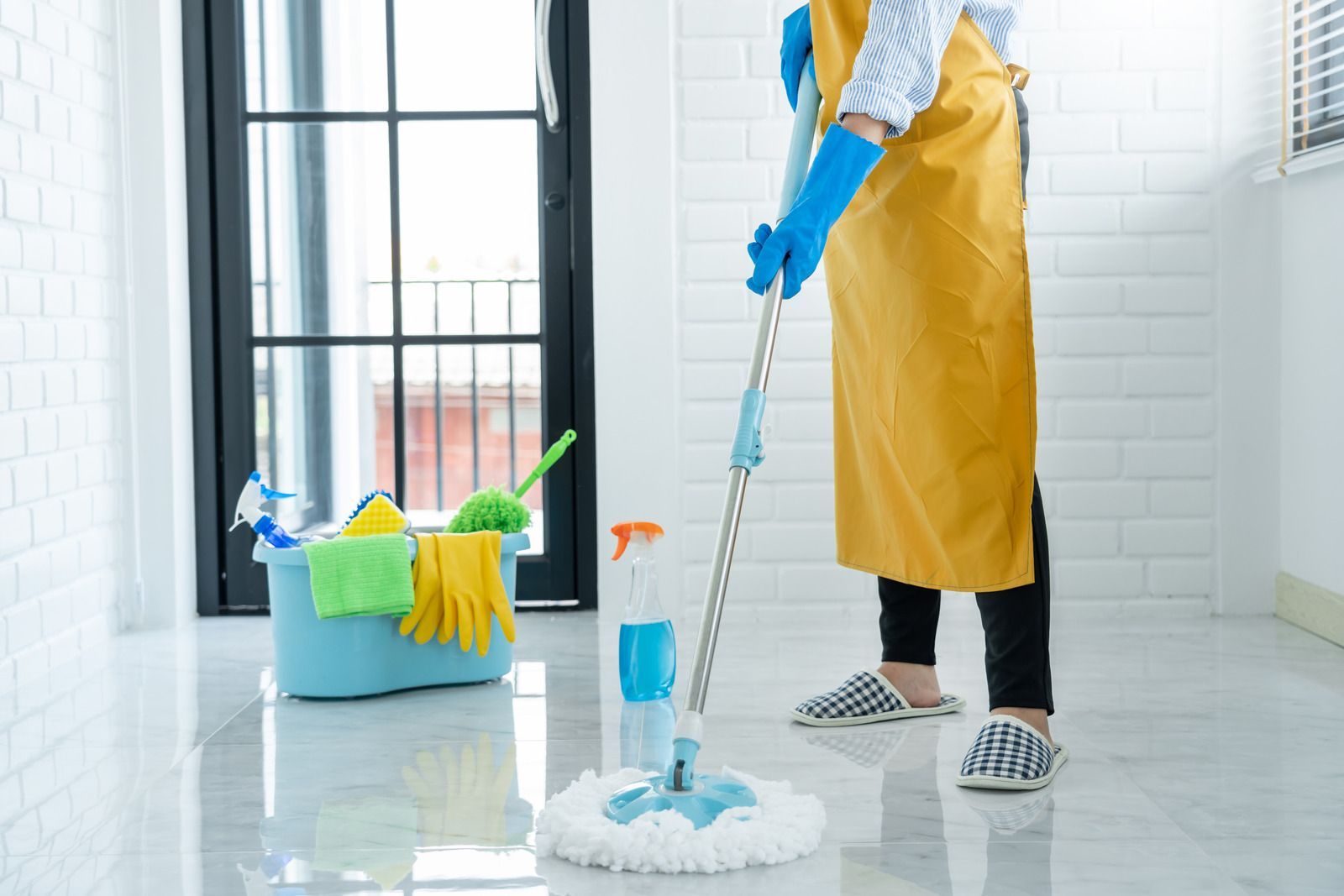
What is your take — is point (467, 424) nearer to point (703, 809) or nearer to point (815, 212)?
point (815, 212)

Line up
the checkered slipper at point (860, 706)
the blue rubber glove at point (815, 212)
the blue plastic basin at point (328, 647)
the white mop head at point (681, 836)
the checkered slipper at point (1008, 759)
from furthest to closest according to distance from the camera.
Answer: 1. the blue plastic basin at point (328, 647)
2. the checkered slipper at point (860, 706)
3. the checkered slipper at point (1008, 759)
4. the blue rubber glove at point (815, 212)
5. the white mop head at point (681, 836)

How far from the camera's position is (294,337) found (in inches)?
112

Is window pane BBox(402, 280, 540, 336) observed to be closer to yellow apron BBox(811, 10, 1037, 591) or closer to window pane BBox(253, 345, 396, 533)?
window pane BBox(253, 345, 396, 533)

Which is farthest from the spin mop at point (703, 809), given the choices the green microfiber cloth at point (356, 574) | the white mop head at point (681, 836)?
the green microfiber cloth at point (356, 574)

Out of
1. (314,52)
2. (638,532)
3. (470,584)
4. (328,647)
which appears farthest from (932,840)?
(314,52)

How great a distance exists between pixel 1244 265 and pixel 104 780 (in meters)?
2.26

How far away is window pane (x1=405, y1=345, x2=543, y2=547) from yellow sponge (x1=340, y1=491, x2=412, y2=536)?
0.73 meters

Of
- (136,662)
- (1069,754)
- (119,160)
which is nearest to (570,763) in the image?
(1069,754)

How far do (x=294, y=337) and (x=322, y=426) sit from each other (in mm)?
201

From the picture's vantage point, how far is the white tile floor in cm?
133

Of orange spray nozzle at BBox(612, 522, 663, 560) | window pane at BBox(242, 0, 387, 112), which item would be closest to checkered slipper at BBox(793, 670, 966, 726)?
orange spray nozzle at BBox(612, 522, 663, 560)

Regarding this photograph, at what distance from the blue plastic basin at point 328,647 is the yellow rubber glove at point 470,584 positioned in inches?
1.4

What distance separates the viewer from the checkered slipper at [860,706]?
6.23 ft

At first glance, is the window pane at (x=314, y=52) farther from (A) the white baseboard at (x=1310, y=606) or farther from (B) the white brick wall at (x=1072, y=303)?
(A) the white baseboard at (x=1310, y=606)
